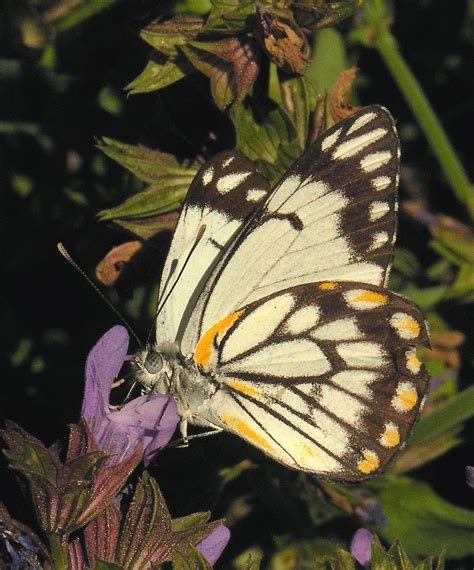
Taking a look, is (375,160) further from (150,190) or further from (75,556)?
(75,556)

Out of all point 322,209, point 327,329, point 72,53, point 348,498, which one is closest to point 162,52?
point 322,209

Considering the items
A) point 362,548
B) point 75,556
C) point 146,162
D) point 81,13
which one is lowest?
point 362,548

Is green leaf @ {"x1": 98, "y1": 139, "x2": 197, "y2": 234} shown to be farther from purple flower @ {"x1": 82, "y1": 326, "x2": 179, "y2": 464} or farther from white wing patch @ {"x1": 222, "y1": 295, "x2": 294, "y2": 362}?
purple flower @ {"x1": 82, "y1": 326, "x2": 179, "y2": 464}

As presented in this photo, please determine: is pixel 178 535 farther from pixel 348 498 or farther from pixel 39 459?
pixel 348 498

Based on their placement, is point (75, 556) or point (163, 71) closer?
point (75, 556)

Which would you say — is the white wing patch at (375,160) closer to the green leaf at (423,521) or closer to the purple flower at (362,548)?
the purple flower at (362,548)

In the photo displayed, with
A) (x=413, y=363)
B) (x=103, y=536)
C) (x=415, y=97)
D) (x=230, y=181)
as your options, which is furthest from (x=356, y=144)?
(x=415, y=97)

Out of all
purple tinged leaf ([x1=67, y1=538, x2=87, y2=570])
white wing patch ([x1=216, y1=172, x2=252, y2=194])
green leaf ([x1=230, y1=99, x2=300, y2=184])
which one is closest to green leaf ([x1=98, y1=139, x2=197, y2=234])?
green leaf ([x1=230, y1=99, x2=300, y2=184])
